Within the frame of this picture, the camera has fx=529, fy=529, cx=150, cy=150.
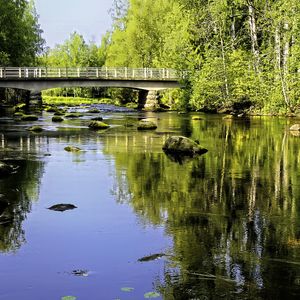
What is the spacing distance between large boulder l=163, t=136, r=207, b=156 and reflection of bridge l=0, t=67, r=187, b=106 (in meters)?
35.7

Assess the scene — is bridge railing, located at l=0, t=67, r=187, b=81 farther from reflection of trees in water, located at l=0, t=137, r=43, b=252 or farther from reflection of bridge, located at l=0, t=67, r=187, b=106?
reflection of trees in water, located at l=0, t=137, r=43, b=252

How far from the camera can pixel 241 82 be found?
157 feet

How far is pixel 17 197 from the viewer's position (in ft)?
43.0

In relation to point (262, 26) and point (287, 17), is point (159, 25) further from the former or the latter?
point (287, 17)

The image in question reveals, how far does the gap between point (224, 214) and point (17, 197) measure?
5.17 meters

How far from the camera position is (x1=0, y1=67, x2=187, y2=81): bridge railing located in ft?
190

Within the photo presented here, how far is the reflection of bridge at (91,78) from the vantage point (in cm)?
5816

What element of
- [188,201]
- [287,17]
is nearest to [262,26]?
[287,17]

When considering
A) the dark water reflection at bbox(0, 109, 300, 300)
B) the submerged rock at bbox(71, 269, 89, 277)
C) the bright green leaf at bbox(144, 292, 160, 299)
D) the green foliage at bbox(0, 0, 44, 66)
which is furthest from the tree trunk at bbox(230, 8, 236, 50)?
the bright green leaf at bbox(144, 292, 160, 299)

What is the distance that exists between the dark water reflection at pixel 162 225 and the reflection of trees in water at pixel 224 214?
0.07ft

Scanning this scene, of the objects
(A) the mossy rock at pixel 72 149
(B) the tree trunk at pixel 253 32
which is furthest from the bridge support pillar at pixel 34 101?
(A) the mossy rock at pixel 72 149

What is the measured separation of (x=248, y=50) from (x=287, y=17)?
39.1 feet

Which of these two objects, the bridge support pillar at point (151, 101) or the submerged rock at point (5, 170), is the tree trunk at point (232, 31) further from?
the submerged rock at point (5, 170)

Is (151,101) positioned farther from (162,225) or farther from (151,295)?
(151,295)
